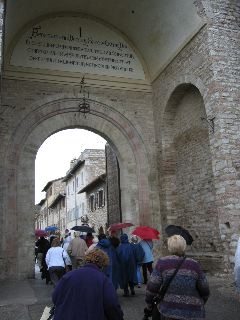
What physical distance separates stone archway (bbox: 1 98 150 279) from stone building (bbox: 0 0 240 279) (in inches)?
1.1

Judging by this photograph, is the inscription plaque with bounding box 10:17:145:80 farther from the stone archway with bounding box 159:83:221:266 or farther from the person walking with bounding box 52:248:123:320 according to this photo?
the person walking with bounding box 52:248:123:320

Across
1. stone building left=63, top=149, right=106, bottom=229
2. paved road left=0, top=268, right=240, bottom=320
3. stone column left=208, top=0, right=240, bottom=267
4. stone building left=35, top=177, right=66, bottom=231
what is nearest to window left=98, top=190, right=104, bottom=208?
stone building left=63, top=149, right=106, bottom=229

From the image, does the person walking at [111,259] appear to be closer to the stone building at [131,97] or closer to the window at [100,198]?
the stone building at [131,97]

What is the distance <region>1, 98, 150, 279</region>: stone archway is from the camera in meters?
9.12

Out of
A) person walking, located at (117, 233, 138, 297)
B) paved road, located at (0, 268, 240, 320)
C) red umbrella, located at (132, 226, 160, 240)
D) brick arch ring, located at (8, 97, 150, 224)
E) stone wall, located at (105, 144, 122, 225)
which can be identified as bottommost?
paved road, located at (0, 268, 240, 320)

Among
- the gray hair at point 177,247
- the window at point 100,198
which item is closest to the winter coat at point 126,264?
the gray hair at point 177,247

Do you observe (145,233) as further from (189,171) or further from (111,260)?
(189,171)

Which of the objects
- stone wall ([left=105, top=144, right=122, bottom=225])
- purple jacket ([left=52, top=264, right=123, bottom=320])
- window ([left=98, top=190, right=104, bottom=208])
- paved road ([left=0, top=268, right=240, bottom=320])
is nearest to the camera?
purple jacket ([left=52, top=264, right=123, bottom=320])

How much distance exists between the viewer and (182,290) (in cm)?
279

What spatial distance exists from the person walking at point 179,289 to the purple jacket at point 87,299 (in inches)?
21.1

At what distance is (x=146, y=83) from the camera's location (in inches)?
447

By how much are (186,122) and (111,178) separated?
3406 mm

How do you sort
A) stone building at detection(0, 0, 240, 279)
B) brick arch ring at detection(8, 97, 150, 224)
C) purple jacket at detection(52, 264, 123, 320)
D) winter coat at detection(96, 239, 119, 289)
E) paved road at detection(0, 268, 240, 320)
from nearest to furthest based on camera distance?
purple jacket at detection(52, 264, 123, 320) < paved road at detection(0, 268, 240, 320) < winter coat at detection(96, 239, 119, 289) < stone building at detection(0, 0, 240, 279) < brick arch ring at detection(8, 97, 150, 224)

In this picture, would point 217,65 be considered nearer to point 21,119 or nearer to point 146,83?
point 146,83
